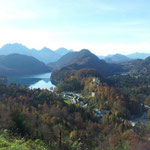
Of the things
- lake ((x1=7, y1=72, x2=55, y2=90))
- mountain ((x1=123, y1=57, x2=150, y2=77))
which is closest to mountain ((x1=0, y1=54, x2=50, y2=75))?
lake ((x1=7, y1=72, x2=55, y2=90))

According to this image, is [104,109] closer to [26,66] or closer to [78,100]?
[78,100]

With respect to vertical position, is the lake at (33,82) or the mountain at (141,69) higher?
the mountain at (141,69)

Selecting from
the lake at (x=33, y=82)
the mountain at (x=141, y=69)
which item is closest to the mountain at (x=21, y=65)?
the lake at (x=33, y=82)

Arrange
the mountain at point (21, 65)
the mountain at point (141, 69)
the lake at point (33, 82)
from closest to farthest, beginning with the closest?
the lake at point (33, 82) < the mountain at point (141, 69) < the mountain at point (21, 65)

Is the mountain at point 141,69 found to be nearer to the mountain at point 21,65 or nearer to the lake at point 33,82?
the lake at point 33,82

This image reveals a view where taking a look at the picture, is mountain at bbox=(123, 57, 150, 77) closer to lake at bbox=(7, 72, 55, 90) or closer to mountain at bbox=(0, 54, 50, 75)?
lake at bbox=(7, 72, 55, 90)

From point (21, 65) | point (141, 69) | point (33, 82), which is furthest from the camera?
point (21, 65)

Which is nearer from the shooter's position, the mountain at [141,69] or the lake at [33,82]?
the lake at [33,82]

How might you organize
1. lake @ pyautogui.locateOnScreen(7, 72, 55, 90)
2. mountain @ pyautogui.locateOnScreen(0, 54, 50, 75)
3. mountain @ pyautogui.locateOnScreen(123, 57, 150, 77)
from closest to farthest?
1. lake @ pyautogui.locateOnScreen(7, 72, 55, 90)
2. mountain @ pyautogui.locateOnScreen(123, 57, 150, 77)
3. mountain @ pyautogui.locateOnScreen(0, 54, 50, 75)

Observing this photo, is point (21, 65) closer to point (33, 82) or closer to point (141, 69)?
point (33, 82)

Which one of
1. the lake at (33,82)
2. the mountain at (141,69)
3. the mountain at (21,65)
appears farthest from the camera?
the mountain at (21,65)

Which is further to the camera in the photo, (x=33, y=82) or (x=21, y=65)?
(x=21, y=65)

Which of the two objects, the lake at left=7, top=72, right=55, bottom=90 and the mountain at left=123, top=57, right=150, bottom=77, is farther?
the mountain at left=123, top=57, right=150, bottom=77

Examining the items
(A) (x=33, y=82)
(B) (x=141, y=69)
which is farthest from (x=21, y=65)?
(B) (x=141, y=69)
